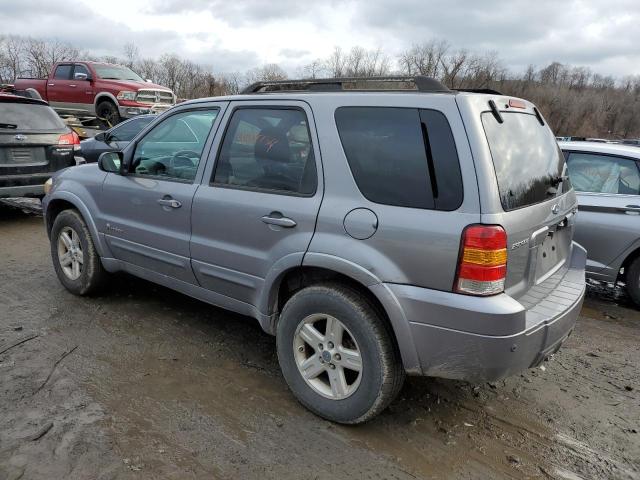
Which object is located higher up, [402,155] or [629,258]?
[402,155]

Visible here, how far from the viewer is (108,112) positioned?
48.3 ft

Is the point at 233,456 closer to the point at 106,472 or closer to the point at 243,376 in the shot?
the point at 106,472

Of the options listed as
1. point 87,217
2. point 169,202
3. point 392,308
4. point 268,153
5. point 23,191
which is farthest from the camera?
point 23,191

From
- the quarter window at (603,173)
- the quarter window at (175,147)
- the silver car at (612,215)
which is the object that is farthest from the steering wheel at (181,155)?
the quarter window at (603,173)

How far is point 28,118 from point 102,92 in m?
7.62

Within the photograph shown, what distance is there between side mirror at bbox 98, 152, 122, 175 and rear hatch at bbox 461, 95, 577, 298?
2.78 m

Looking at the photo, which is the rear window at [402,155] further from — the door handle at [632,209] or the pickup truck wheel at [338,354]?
the door handle at [632,209]

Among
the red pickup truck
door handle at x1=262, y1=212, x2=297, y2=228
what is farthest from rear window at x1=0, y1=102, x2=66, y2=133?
door handle at x1=262, y1=212, x2=297, y2=228

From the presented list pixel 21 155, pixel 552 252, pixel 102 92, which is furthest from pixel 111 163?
pixel 102 92

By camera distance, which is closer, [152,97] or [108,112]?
[152,97]

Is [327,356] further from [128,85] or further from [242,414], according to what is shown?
[128,85]

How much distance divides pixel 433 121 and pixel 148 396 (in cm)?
230

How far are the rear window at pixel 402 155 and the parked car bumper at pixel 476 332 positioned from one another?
468mm

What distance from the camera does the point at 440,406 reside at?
3111 millimetres
